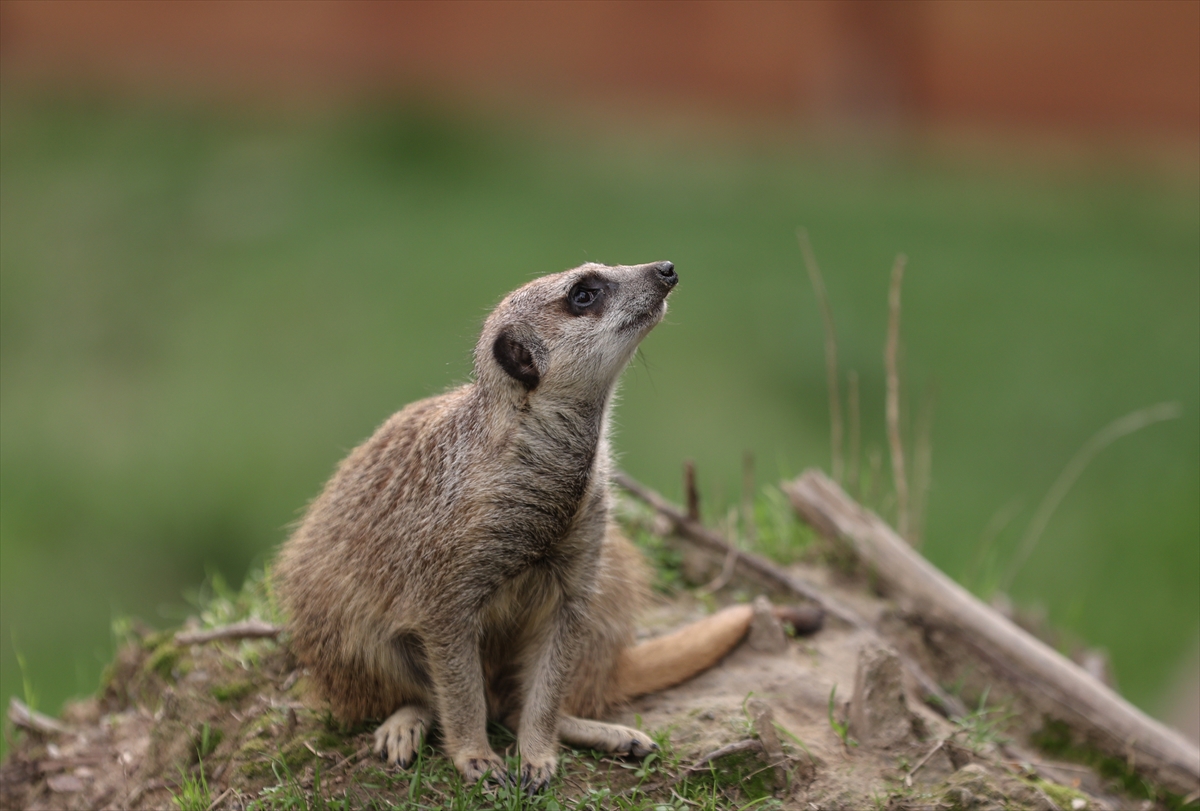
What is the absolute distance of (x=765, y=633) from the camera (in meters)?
4.27

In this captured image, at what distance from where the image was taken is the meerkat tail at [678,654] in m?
4.00

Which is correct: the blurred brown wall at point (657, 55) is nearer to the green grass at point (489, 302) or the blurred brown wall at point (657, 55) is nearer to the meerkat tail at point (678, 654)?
the green grass at point (489, 302)

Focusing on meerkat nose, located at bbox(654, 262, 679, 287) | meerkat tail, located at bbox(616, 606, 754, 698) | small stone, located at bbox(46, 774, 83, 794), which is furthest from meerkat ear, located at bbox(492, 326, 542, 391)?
small stone, located at bbox(46, 774, 83, 794)

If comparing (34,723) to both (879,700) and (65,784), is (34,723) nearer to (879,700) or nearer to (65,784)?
(65,784)

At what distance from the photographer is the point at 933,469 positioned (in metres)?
9.76

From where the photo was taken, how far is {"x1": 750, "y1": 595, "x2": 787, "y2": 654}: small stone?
4266mm

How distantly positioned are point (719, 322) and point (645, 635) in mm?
6301

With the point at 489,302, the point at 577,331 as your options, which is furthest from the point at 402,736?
the point at 489,302

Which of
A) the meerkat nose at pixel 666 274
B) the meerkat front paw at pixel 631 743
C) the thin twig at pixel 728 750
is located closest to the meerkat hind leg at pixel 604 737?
the meerkat front paw at pixel 631 743

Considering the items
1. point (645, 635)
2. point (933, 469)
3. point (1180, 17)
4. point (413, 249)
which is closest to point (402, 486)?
point (645, 635)

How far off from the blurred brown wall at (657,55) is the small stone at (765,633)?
33.2 feet

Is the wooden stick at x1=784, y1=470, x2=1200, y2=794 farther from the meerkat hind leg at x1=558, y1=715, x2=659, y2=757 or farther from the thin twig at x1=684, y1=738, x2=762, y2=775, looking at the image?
the meerkat hind leg at x1=558, y1=715, x2=659, y2=757

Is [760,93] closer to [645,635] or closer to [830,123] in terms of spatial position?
[830,123]

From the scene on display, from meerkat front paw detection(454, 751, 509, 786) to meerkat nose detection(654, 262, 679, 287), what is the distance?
4.70ft
